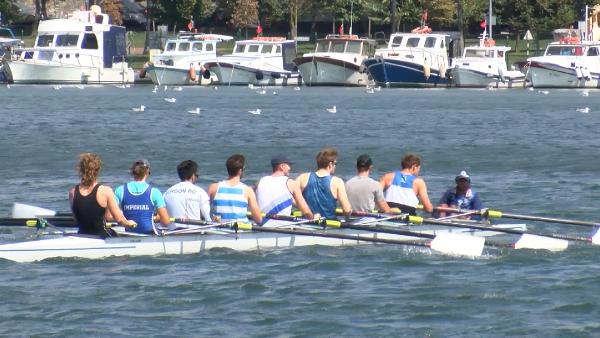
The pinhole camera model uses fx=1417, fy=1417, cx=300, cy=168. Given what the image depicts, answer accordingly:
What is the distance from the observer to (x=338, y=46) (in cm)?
7094

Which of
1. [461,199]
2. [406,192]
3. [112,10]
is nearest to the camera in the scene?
[406,192]

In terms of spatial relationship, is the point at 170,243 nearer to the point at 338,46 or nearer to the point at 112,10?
the point at 338,46

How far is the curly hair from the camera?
55.6 feet

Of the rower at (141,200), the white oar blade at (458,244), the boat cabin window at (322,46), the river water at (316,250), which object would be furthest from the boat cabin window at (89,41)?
the white oar blade at (458,244)

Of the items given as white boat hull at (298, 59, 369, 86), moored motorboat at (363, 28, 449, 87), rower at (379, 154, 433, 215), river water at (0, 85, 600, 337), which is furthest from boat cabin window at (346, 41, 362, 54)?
rower at (379, 154, 433, 215)

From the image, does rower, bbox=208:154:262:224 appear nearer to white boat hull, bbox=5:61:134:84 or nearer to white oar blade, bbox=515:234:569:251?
white oar blade, bbox=515:234:569:251

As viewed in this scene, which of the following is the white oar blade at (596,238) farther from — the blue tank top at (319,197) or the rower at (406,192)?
the blue tank top at (319,197)

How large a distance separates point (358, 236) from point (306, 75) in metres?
52.5

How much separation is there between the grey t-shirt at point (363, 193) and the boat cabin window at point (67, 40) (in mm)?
52449

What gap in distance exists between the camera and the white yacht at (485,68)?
227 feet

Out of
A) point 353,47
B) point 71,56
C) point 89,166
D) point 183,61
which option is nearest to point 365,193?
point 89,166

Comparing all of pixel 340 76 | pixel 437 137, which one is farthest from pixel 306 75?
pixel 437 137

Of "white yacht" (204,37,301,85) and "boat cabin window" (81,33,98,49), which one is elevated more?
"boat cabin window" (81,33,98,49)

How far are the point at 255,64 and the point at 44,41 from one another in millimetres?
10656
